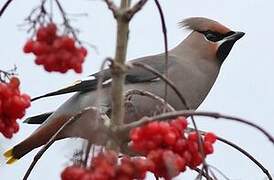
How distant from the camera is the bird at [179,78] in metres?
3.28

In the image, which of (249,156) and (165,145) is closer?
(165,145)

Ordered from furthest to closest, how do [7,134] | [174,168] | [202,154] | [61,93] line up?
1. [61,93]
2. [7,134]
3. [202,154]
4. [174,168]

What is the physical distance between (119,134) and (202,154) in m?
0.24

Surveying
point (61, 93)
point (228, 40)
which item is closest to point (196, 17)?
point (228, 40)

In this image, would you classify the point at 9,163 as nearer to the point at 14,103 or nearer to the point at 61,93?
the point at 61,93

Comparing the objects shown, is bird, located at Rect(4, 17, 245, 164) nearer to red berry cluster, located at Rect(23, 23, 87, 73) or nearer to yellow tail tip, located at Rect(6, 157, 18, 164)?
yellow tail tip, located at Rect(6, 157, 18, 164)

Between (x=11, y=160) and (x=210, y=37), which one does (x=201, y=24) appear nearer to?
(x=210, y=37)

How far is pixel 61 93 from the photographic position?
3660mm

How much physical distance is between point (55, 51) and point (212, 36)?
8.19ft

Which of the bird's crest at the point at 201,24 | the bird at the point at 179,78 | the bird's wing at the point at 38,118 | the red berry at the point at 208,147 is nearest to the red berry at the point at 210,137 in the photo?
the red berry at the point at 208,147

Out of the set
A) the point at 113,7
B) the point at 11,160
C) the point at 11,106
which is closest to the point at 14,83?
the point at 11,106

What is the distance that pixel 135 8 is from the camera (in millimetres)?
1381

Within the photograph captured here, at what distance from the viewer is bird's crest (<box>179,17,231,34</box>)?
380 centimetres

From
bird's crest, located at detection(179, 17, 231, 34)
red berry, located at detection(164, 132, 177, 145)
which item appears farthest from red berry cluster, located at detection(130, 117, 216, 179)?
bird's crest, located at detection(179, 17, 231, 34)
